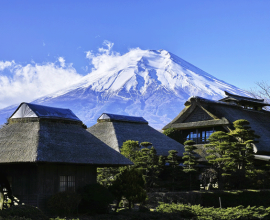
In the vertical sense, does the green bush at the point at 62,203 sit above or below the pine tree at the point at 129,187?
below

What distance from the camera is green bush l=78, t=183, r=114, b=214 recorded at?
22.5 metres

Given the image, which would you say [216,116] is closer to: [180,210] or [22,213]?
[180,210]

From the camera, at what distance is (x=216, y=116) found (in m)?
42.5

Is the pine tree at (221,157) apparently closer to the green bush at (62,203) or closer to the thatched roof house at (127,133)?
the thatched roof house at (127,133)

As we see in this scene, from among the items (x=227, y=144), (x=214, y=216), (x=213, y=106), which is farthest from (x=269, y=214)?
(x=213, y=106)

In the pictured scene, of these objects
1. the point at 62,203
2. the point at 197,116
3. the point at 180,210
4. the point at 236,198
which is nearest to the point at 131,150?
the point at 236,198

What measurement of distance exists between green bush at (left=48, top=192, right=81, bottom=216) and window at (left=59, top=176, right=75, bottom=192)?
1.41 meters

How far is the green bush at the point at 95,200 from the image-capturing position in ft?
73.8

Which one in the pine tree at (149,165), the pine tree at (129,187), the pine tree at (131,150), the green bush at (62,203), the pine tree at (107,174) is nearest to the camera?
the green bush at (62,203)

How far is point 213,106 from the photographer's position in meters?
44.2

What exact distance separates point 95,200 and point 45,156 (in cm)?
357

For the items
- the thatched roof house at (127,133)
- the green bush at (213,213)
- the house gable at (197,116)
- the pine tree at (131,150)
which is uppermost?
the house gable at (197,116)

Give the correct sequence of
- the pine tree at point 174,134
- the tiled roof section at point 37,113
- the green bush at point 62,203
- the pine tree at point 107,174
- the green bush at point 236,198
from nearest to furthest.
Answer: the green bush at point 62,203 → the tiled roof section at point 37,113 → the green bush at point 236,198 → the pine tree at point 107,174 → the pine tree at point 174,134

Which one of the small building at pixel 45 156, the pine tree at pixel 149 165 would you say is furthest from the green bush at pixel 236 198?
the small building at pixel 45 156
